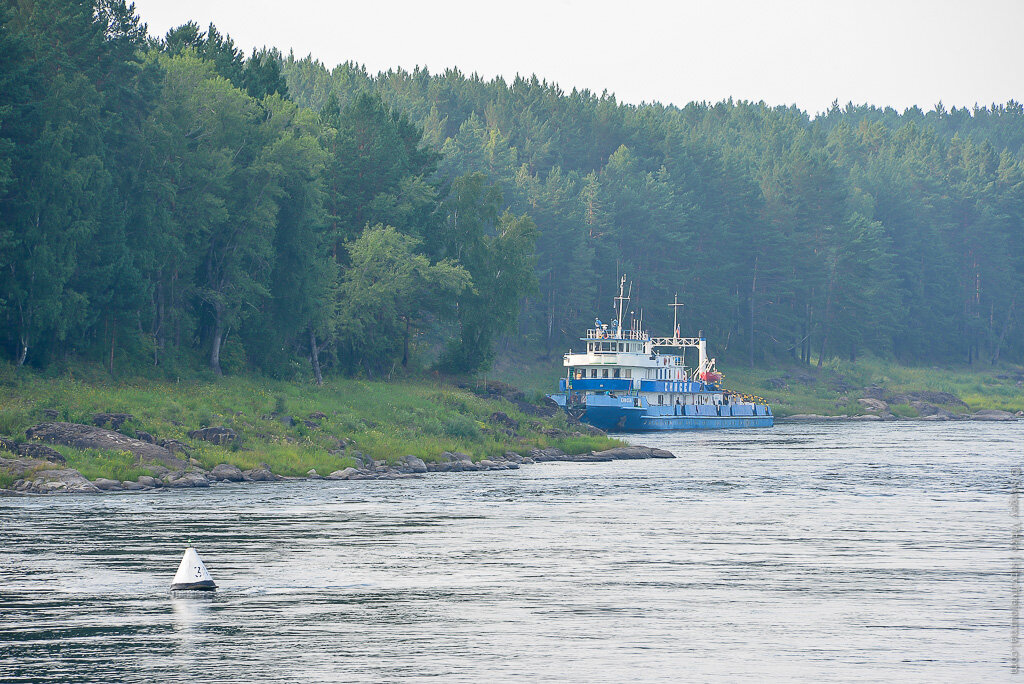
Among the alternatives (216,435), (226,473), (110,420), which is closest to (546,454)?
(216,435)

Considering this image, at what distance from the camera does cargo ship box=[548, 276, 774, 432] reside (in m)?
107

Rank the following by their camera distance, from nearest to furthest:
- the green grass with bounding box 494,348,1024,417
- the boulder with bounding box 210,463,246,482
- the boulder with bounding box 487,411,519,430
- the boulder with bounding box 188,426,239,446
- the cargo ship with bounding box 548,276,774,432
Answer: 1. the boulder with bounding box 210,463,246,482
2. the boulder with bounding box 188,426,239,446
3. the boulder with bounding box 487,411,519,430
4. the cargo ship with bounding box 548,276,774,432
5. the green grass with bounding box 494,348,1024,417

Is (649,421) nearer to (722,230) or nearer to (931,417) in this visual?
(931,417)

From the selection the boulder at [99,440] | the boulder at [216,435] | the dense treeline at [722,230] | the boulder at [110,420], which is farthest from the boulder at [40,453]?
the dense treeline at [722,230]

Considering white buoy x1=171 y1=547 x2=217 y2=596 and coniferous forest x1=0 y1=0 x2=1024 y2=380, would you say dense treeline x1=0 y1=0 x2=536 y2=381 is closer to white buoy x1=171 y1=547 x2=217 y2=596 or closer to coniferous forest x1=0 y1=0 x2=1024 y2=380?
coniferous forest x1=0 y1=0 x2=1024 y2=380

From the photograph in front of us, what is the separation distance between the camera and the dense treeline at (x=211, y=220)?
6475 centimetres

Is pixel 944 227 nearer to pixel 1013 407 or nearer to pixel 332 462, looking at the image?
pixel 1013 407

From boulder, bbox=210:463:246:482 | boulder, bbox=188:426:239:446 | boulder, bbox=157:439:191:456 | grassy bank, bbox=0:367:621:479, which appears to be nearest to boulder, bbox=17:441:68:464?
grassy bank, bbox=0:367:621:479

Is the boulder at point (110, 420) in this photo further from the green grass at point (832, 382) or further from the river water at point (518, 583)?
the green grass at point (832, 382)

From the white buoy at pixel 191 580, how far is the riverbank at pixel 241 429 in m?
22.3

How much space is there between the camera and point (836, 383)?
490 feet

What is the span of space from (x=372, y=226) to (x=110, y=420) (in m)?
39.3

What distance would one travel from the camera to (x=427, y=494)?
174 feet

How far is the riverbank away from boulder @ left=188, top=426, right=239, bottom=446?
0.17 feet
